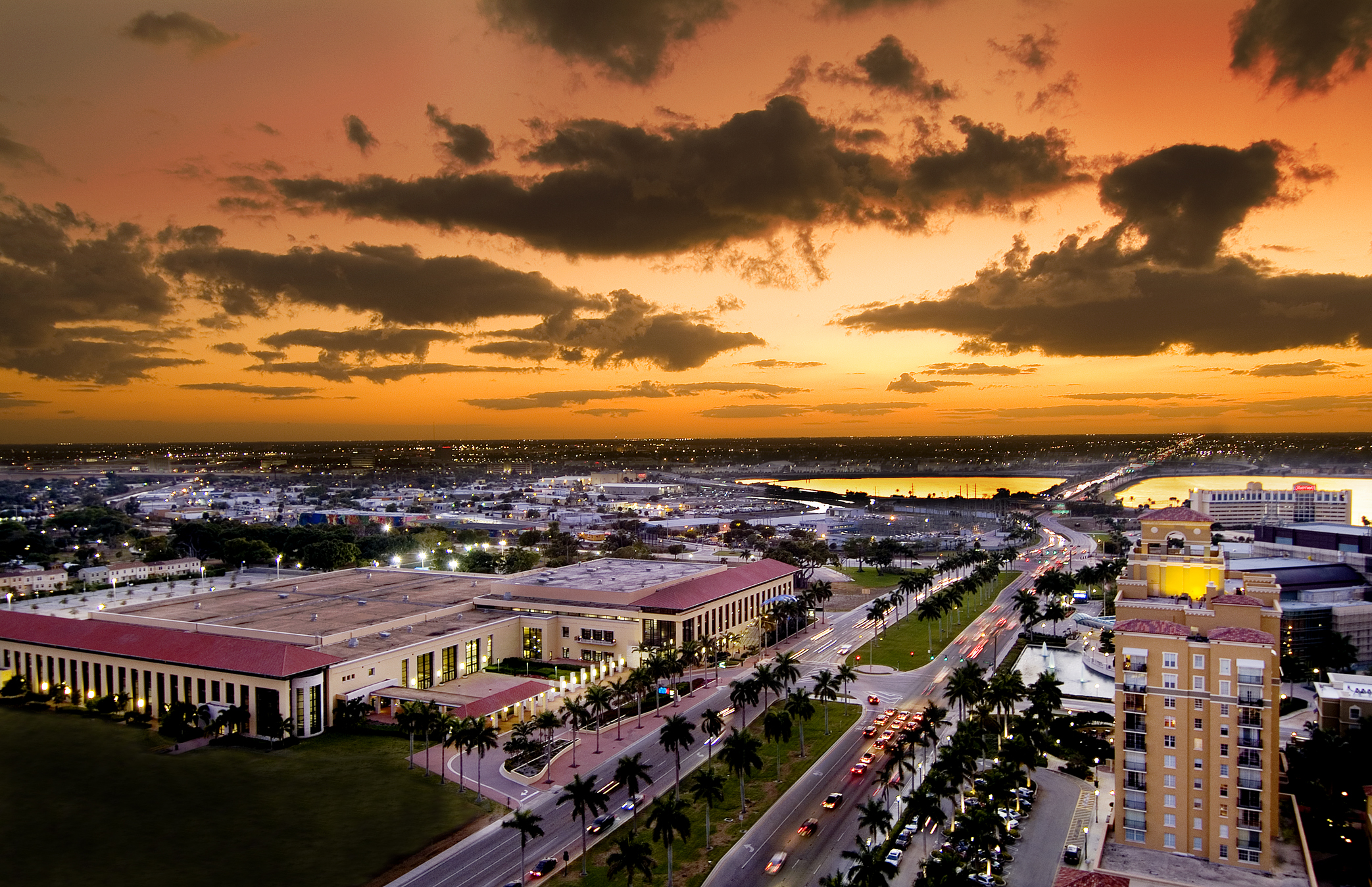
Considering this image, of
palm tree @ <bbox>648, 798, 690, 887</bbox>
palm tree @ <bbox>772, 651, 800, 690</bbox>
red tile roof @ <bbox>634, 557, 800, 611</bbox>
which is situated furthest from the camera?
red tile roof @ <bbox>634, 557, 800, 611</bbox>

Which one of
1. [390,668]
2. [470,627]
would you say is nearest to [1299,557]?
[470,627]

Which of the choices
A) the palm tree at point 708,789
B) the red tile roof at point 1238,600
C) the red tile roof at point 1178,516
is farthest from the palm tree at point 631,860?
the red tile roof at point 1178,516

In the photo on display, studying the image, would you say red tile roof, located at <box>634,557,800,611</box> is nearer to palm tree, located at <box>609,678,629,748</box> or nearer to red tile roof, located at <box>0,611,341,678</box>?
palm tree, located at <box>609,678,629,748</box>

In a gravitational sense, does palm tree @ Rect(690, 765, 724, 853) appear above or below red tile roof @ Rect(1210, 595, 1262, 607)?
below

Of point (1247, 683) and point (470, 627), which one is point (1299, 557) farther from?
point (470, 627)

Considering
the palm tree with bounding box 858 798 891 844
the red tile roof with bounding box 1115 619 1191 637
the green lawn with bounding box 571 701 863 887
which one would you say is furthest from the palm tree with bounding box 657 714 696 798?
the red tile roof with bounding box 1115 619 1191 637

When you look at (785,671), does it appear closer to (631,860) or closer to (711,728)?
(711,728)
